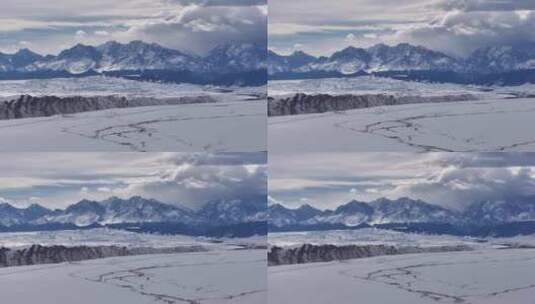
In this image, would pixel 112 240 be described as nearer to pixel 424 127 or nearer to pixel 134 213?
pixel 134 213

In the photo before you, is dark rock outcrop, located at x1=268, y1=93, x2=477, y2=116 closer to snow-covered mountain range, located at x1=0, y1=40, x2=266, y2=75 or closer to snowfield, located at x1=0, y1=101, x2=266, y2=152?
snowfield, located at x1=0, y1=101, x2=266, y2=152

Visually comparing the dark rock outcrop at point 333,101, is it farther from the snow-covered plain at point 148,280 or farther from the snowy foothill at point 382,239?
the snow-covered plain at point 148,280

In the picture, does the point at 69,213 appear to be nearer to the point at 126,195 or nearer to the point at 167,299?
the point at 126,195

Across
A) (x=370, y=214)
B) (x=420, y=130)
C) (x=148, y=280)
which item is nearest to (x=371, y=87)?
(x=420, y=130)

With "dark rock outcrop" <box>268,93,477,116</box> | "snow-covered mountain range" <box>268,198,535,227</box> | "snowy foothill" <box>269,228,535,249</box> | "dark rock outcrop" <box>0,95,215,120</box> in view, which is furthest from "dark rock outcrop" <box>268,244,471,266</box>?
"dark rock outcrop" <box>0,95,215,120</box>

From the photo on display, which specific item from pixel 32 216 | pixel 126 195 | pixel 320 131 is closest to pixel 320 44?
pixel 320 131
